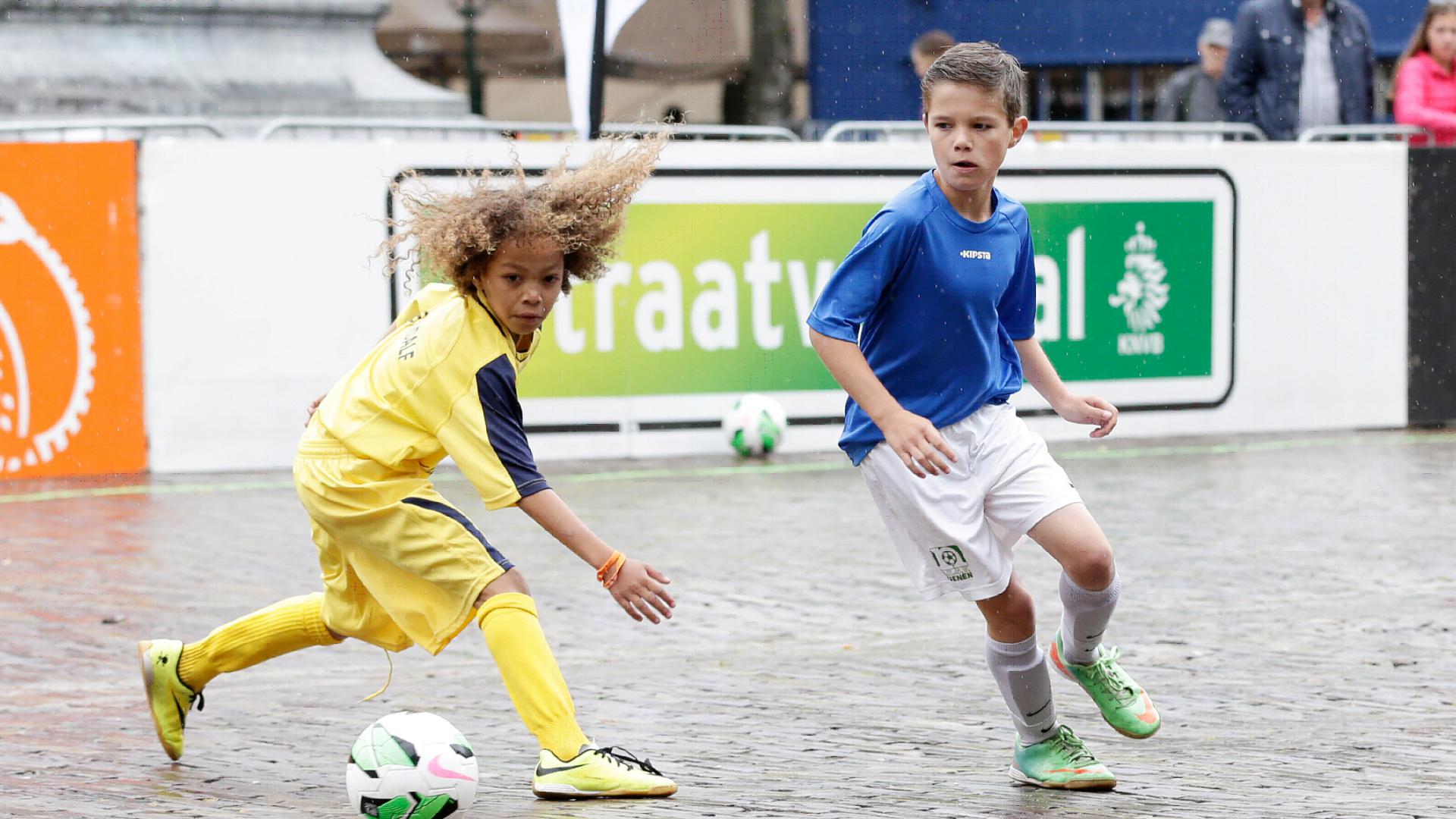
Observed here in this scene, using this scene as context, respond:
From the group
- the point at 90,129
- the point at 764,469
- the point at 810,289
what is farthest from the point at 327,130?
the point at 764,469

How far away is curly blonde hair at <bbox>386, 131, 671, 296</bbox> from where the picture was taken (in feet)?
14.9

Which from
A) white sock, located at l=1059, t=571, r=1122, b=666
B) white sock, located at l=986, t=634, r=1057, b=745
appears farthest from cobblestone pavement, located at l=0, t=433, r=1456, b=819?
white sock, located at l=1059, t=571, r=1122, b=666

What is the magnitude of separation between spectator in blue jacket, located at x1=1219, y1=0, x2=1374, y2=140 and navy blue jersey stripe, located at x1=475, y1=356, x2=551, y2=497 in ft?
29.2

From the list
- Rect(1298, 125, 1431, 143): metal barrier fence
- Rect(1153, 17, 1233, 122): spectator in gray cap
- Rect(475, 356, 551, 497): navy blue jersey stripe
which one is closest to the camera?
Rect(475, 356, 551, 497): navy blue jersey stripe

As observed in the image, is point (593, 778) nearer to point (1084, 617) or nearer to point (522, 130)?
point (1084, 617)

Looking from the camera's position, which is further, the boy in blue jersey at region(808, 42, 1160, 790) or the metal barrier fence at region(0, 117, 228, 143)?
the metal barrier fence at region(0, 117, 228, 143)

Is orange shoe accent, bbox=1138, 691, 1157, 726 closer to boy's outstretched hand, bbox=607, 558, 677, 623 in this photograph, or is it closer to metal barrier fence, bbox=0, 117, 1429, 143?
boy's outstretched hand, bbox=607, 558, 677, 623

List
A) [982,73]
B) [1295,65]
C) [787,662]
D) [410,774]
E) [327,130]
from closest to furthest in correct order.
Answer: [410,774]
[982,73]
[787,662]
[327,130]
[1295,65]

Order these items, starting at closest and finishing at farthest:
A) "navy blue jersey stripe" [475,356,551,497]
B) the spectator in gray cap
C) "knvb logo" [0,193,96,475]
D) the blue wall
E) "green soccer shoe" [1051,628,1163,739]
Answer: "navy blue jersey stripe" [475,356,551,497] < "green soccer shoe" [1051,628,1163,739] < "knvb logo" [0,193,96,475] < the spectator in gray cap < the blue wall

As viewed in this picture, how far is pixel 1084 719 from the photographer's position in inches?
209

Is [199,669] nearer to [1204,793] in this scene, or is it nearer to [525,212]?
[525,212]

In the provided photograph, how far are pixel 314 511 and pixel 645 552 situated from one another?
3.54 metres

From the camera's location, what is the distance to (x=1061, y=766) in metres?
4.62

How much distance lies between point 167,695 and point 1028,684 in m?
2.11
